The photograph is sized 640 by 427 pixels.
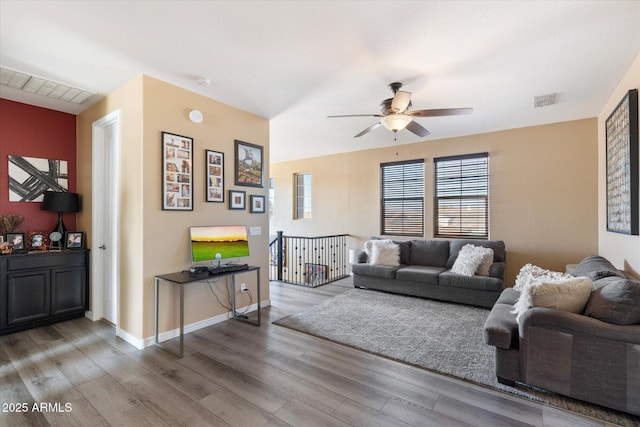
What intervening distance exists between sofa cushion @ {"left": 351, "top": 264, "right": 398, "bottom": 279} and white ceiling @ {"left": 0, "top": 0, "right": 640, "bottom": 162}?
261cm

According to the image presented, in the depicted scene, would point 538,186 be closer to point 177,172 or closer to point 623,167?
point 623,167

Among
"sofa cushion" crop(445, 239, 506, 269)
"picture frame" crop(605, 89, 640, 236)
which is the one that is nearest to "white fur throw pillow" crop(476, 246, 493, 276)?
"sofa cushion" crop(445, 239, 506, 269)

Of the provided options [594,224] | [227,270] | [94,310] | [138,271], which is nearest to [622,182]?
[594,224]

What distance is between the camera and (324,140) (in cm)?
563

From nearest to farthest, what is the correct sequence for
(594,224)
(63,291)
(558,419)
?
(558,419) → (63,291) → (594,224)

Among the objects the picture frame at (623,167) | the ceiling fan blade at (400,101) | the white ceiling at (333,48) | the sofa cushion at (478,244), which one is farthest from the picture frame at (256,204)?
the picture frame at (623,167)

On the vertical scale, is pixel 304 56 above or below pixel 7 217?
above

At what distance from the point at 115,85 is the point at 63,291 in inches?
100

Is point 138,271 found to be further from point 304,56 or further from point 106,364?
point 304,56

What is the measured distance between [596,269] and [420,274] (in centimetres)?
219

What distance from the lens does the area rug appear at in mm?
2240

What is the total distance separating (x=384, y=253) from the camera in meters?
5.28

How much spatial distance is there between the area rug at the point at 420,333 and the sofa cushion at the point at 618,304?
2.06ft

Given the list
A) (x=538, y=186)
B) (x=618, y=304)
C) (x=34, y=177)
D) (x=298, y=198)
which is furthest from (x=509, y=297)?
(x=34, y=177)
